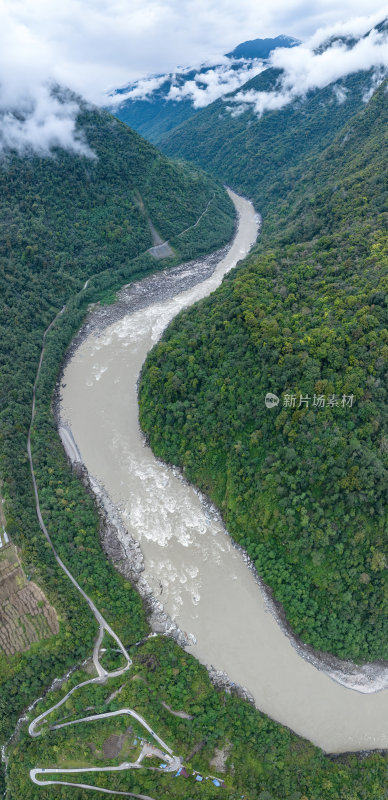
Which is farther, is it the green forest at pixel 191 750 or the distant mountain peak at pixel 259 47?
the distant mountain peak at pixel 259 47

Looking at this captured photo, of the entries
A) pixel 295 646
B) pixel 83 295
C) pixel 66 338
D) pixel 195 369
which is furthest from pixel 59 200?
pixel 295 646

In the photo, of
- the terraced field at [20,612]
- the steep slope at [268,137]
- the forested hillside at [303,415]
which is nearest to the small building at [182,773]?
the forested hillside at [303,415]

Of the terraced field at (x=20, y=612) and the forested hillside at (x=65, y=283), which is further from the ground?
the forested hillside at (x=65, y=283)

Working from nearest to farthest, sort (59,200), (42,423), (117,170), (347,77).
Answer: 1. (42,423)
2. (59,200)
3. (117,170)
4. (347,77)

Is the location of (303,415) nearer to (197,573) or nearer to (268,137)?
(197,573)

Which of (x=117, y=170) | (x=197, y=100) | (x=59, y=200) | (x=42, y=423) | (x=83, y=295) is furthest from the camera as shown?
(x=197, y=100)

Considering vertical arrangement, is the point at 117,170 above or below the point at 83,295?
above

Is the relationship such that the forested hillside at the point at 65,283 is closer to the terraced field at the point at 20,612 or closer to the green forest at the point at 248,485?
the green forest at the point at 248,485

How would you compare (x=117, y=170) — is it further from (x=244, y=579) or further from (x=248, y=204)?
(x=244, y=579)
